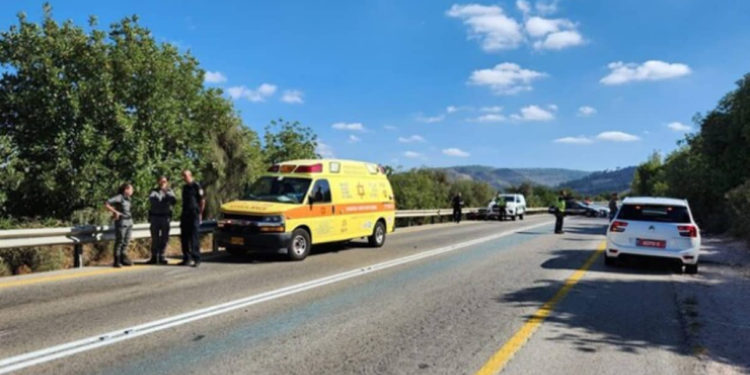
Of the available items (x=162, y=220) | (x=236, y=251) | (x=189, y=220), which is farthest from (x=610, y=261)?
(x=162, y=220)

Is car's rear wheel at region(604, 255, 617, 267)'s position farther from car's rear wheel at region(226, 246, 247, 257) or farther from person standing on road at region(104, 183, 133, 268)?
person standing on road at region(104, 183, 133, 268)

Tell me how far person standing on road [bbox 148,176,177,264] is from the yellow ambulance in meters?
1.27

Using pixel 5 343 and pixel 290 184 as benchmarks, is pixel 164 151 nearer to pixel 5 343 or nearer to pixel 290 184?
pixel 290 184

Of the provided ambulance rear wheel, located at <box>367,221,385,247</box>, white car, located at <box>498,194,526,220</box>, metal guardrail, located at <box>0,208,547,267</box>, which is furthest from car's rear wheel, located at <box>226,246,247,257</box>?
white car, located at <box>498,194,526,220</box>

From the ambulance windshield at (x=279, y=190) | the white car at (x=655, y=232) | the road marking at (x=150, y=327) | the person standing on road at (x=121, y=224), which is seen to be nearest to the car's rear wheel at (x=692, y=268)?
the white car at (x=655, y=232)

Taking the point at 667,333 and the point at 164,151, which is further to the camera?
the point at 164,151

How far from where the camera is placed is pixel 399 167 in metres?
44.3

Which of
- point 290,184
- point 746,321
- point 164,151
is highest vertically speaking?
point 164,151

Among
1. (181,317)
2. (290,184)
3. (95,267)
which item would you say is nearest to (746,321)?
(181,317)

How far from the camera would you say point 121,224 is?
10273mm

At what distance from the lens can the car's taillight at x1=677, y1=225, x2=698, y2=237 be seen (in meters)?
11.0

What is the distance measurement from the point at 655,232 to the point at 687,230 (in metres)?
0.59

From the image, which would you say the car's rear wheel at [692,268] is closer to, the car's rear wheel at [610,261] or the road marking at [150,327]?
the car's rear wheel at [610,261]

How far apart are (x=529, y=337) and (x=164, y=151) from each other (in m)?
16.0
